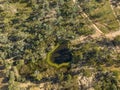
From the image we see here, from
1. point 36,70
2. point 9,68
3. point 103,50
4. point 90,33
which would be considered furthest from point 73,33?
point 9,68

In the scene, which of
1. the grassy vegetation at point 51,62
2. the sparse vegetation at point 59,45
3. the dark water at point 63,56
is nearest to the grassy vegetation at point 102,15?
the sparse vegetation at point 59,45

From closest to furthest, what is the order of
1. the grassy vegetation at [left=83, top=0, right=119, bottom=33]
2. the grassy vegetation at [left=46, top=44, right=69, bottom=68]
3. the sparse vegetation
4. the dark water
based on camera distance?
the sparse vegetation, the grassy vegetation at [left=46, top=44, right=69, bottom=68], the dark water, the grassy vegetation at [left=83, top=0, right=119, bottom=33]

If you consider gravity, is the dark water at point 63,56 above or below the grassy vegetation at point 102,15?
below

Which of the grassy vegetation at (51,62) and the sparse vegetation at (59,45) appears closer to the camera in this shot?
the sparse vegetation at (59,45)

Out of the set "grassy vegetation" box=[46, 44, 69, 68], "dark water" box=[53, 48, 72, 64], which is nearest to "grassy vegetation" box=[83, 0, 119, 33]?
"dark water" box=[53, 48, 72, 64]

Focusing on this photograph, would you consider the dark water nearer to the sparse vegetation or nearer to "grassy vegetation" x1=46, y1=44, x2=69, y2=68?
the sparse vegetation

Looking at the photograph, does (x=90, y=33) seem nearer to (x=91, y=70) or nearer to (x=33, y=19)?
(x=91, y=70)

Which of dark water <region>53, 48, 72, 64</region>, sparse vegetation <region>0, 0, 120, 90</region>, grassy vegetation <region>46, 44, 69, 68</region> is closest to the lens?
sparse vegetation <region>0, 0, 120, 90</region>

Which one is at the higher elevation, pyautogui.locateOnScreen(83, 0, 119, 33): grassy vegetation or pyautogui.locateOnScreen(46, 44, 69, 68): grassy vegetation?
pyautogui.locateOnScreen(83, 0, 119, 33): grassy vegetation

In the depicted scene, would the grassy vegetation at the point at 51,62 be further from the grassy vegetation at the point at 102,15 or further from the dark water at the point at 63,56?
the grassy vegetation at the point at 102,15
